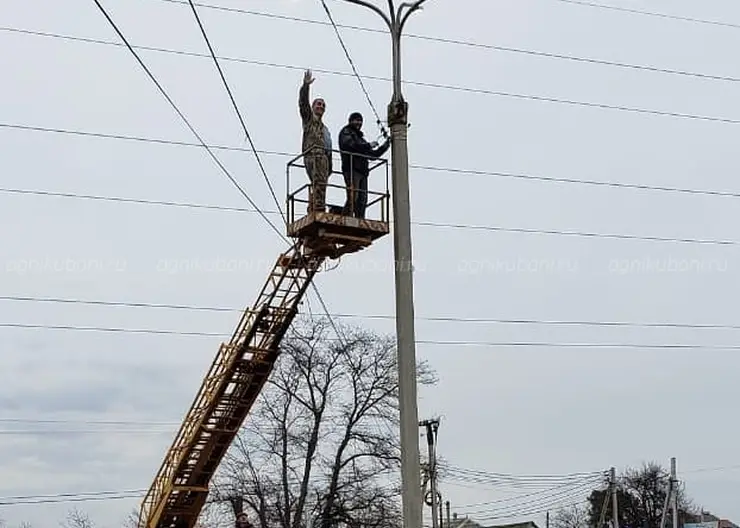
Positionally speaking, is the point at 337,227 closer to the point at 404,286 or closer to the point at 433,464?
the point at 404,286

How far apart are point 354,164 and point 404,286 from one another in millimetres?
5453

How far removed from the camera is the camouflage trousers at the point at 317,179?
55.9ft

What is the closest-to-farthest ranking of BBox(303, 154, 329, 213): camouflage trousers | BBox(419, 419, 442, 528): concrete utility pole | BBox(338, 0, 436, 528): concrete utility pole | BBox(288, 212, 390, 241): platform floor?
BBox(338, 0, 436, 528): concrete utility pole → BBox(288, 212, 390, 241): platform floor → BBox(303, 154, 329, 213): camouflage trousers → BBox(419, 419, 442, 528): concrete utility pole

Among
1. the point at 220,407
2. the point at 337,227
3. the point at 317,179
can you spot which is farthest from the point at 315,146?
the point at 220,407

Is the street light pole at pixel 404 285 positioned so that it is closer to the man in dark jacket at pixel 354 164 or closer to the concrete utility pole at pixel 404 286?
the concrete utility pole at pixel 404 286

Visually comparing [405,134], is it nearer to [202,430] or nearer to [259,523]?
[202,430]

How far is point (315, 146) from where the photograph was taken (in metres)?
17.2

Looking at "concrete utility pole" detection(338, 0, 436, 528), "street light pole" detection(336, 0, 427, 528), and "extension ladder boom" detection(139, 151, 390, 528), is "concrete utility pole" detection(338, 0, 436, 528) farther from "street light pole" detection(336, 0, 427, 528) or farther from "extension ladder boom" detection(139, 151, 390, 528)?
"extension ladder boom" detection(139, 151, 390, 528)

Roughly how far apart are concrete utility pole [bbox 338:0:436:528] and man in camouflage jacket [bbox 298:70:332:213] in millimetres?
4499

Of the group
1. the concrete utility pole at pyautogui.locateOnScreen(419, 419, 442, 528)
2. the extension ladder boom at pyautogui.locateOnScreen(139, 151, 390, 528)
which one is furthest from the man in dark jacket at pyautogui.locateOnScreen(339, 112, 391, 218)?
the concrete utility pole at pyautogui.locateOnScreen(419, 419, 442, 528)

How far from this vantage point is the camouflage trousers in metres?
17.0

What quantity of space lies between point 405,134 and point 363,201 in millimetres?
4892

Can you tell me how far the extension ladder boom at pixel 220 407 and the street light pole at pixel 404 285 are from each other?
5965 millimetres

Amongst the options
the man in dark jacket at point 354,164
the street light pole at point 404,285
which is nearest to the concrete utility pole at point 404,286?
the street light pole at point 404,285
